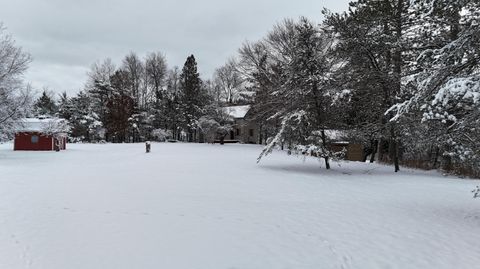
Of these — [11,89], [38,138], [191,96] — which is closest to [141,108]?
[191,96]

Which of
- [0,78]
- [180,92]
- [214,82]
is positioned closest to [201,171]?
[0,78]

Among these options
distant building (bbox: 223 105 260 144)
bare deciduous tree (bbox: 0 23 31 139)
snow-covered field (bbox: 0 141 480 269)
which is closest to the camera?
snow-covered field (bbox: 0 141 480 269)

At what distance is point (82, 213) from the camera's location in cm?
747

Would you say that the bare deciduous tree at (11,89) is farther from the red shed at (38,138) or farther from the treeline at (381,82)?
the treeline at (381,82)

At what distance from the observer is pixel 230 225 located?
6.75 meters

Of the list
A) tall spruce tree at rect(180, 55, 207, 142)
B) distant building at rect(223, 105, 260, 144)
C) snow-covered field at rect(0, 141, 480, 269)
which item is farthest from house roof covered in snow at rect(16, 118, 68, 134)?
distant building at rect(223, 105, 260, 144)

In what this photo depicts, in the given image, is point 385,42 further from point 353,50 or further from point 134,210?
point 134,210

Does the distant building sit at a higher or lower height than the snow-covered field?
higher

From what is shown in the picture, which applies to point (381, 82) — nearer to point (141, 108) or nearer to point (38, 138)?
point (38, 138)

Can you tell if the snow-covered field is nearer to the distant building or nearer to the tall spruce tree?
the tall spruce tree

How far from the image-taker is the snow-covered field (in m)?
5.02

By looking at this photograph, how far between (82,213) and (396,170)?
1486 centimetres

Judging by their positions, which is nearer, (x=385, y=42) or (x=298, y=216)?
(x=298, y=216)

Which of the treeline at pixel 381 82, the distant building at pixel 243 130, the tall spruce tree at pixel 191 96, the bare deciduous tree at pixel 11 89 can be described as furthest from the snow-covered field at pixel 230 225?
the distant building at pixel 243 130
